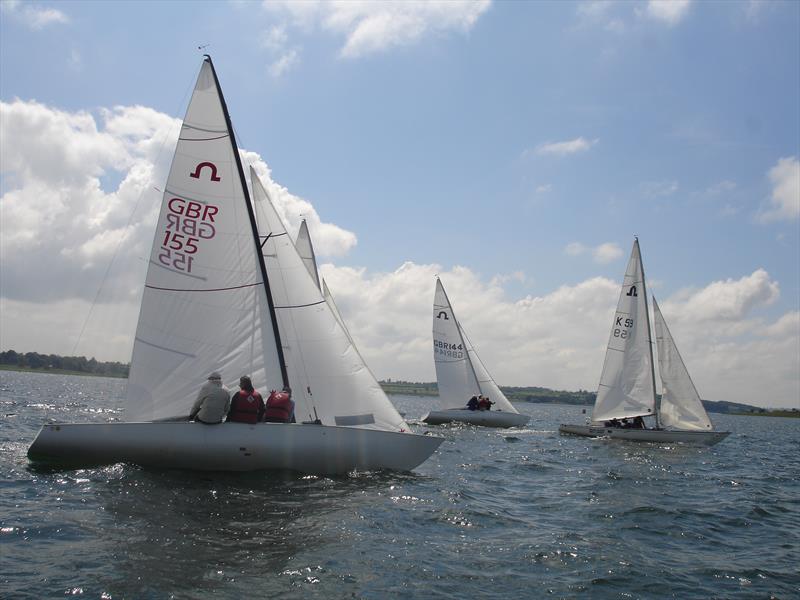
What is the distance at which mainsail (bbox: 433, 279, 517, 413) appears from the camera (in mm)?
34094

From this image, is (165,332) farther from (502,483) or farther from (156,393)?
(502,483)

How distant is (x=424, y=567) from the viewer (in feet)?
23.8

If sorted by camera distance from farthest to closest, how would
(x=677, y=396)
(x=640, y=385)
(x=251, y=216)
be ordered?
(x=640, y=385) → (x=677, y=396) → (x=251, y=216)

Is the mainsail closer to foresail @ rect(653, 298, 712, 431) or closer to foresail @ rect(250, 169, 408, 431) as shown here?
foresail @ rect(653, 298, 712, 431)

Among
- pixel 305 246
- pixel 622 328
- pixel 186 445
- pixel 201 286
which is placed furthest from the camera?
pixel 622 328

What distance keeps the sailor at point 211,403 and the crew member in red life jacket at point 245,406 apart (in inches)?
6.1

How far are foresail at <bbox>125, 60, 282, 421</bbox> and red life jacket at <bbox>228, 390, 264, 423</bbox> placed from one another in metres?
1.25

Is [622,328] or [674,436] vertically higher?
[622,328]

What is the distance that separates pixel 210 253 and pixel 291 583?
8070 mm

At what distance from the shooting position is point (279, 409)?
11.8 metres

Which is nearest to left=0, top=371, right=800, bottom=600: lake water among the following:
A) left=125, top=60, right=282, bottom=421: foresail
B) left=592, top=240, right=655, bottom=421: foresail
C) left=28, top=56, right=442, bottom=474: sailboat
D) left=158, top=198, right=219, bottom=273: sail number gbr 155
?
left=28, top=56, right=442, bottom=474: sailboat

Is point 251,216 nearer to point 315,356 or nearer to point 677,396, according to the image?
point 315,356

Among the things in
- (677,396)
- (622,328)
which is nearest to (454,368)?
(622,328)

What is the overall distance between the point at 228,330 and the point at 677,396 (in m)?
20.3
